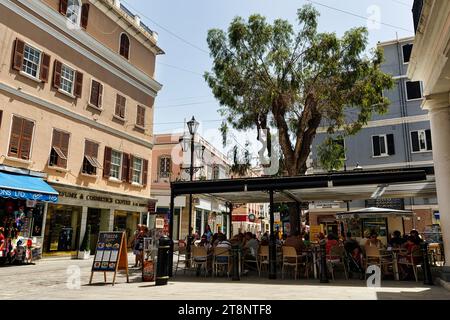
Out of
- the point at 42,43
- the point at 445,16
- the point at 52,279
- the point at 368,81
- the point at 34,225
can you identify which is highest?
the point at 42,43

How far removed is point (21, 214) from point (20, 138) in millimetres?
3151

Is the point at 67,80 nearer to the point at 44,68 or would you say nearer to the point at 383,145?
the point at 44,68

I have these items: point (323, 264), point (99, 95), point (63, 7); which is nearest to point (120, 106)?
point (99, 95)

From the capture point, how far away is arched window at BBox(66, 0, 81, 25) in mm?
18875

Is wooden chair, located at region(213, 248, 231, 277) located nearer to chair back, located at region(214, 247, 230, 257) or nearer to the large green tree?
chair back, located at region(214, 247, 230, 257)

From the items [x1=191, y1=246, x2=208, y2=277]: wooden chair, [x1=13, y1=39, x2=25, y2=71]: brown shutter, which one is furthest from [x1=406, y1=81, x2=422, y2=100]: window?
[x1=13, y1=39, x2=25, y2=71]: brown shutter

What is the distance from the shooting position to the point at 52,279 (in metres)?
11.0

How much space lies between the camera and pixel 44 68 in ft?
55.7

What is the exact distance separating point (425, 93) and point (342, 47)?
6.22 m

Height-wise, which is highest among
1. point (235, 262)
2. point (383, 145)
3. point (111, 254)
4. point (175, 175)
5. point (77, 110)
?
point (383, 145)

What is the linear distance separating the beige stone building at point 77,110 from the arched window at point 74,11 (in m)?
0.06

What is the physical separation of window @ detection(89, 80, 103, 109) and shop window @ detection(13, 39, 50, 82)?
10.4 ft

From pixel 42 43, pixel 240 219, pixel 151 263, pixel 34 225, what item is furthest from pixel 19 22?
pixel 240 219
